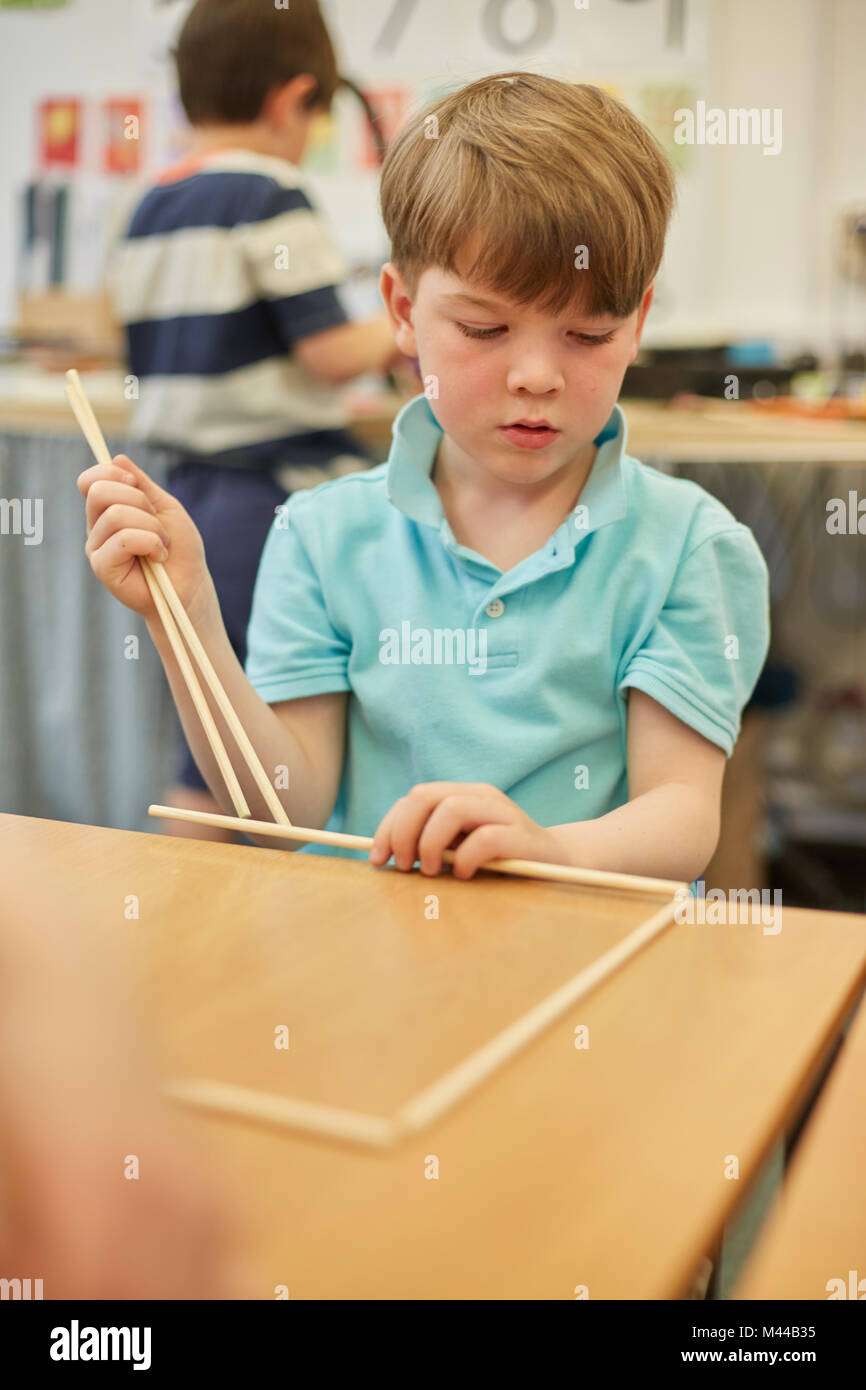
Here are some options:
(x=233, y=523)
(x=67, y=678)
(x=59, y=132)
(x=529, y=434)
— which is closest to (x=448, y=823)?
(x=529, y=434)

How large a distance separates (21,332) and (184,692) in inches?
96.7

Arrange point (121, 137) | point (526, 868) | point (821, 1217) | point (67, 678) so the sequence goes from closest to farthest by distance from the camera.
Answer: point (821, 1217) → point (526, 868) → point (67, 678) → point (121, 137)

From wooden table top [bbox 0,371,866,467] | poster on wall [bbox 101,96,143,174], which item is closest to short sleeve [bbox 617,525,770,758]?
wooden table top [bbox 0,371,866,467]

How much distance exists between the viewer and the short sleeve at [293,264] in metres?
1.50

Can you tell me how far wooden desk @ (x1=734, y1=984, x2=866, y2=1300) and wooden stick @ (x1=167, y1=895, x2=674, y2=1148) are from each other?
94mm

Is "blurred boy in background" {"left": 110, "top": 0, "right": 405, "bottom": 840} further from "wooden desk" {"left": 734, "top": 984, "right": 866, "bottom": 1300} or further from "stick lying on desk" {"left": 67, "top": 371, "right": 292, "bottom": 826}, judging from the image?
"wooden desk" {"left": 734, "top": 984, "right": 866, "bottom": 1300}

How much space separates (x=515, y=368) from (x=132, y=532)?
0.81ft

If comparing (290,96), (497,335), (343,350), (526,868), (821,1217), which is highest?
(290,96)

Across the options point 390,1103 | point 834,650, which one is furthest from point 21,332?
point 390,1103

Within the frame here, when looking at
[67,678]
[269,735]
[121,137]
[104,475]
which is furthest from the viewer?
[121,137]

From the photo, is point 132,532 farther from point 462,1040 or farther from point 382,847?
Answer: point 462,1040

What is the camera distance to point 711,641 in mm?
866

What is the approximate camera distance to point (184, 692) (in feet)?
2.57

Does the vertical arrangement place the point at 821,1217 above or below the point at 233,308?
below
